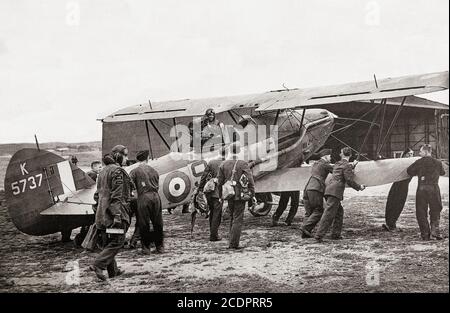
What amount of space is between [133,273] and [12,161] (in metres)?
2.42

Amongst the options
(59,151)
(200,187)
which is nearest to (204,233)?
(200,187)

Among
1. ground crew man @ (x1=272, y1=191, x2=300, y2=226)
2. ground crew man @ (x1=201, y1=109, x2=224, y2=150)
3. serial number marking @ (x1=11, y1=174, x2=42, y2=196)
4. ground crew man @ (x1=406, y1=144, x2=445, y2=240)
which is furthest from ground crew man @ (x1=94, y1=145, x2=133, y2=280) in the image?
ground crew man @ (x1=406, y1=144, x2=445, y2=240)

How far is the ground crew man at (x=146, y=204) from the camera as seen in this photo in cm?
641

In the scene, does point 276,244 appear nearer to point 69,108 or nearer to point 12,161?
point 12,161

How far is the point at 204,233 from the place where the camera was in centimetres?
819

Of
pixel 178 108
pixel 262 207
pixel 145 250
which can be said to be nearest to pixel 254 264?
pixel 145 250

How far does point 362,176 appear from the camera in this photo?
7.48 meters

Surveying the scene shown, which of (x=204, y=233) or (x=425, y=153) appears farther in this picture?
(x=204, y=233)

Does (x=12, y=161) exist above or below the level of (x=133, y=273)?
above

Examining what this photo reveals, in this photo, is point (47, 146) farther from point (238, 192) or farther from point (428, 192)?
point (428, 192)

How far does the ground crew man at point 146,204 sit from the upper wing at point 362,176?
265cm

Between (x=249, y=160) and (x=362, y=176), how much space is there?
2.14 metres

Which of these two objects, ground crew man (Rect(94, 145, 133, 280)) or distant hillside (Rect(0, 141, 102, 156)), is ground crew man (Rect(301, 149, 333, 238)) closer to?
ground crew man (Rect(94, 145, 133, 280))
